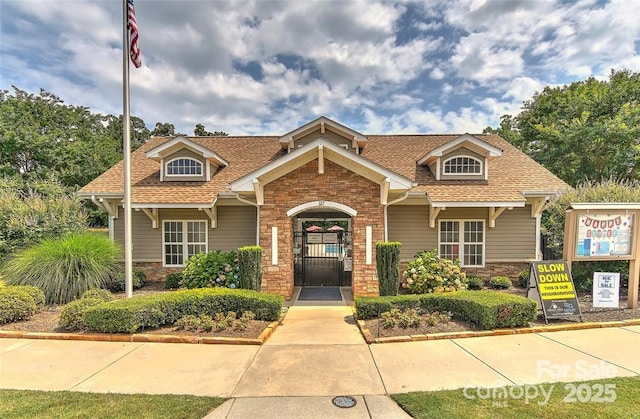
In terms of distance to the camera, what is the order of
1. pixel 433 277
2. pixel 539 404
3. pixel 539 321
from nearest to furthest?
1. pixel 539 404
2. pixel 539 321
3. pixel 433 277

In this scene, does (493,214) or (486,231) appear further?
(486,231)

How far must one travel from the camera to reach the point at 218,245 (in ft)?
41.0

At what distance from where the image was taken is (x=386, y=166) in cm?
1363

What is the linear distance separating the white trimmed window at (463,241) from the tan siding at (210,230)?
7363 mm

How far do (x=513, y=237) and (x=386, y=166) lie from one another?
18.4ft

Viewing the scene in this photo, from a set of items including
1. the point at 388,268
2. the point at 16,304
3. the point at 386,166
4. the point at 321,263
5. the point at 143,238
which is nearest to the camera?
the point at 16,304

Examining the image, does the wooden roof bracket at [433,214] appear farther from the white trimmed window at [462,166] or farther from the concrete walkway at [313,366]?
the concrete walkway at [313,366]

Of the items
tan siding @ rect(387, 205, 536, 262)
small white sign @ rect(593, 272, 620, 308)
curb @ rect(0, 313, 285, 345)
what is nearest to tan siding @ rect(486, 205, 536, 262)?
tan siding @ rect(387, 205, 536, 262)

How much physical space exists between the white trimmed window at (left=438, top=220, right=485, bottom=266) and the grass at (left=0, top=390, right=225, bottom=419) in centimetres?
1017

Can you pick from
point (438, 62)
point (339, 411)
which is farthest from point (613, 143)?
point (339, 411)

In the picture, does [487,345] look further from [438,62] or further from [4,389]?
[438,62]

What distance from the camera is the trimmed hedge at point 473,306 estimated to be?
6.91m

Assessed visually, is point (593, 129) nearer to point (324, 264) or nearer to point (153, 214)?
point (324, 264)

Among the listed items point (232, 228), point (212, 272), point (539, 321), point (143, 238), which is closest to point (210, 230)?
point (232, 228)
